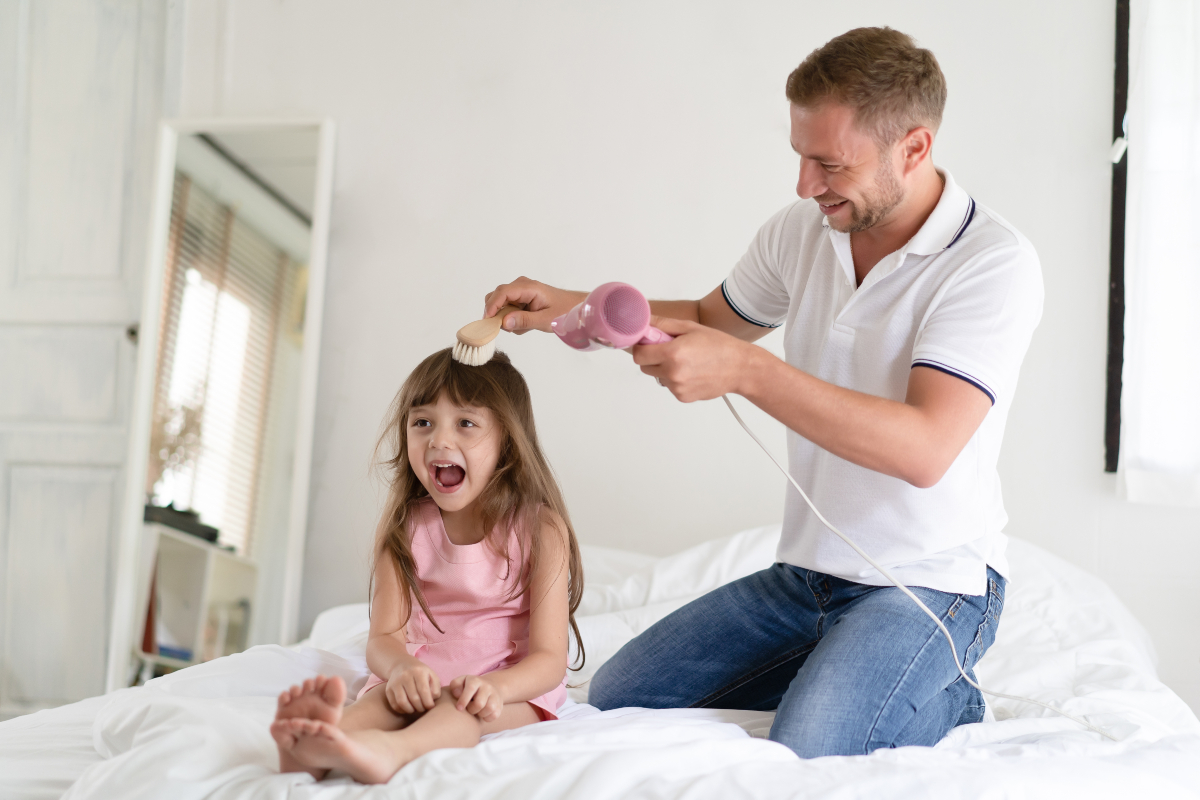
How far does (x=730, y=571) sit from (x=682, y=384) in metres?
1.00

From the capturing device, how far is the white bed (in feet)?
2.61

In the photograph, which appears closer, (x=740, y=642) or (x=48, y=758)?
(x=48, y=758)

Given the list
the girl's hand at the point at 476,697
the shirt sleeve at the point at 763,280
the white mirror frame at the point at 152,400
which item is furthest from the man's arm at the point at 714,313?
the white mirror frame at the point at 152,400

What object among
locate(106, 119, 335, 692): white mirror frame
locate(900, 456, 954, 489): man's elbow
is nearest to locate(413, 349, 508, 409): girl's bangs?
locate(900, 456, 954, 489): man's elbow

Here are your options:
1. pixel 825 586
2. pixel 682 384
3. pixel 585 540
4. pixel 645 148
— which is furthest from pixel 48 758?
pixel 645 148

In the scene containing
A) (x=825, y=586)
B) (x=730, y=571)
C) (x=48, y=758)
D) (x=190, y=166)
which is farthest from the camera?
(x=190, y=166)

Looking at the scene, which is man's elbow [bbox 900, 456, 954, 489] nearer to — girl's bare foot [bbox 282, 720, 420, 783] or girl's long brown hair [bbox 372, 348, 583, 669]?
girl's long brown hair [bbox 372, 348, 583, 669]

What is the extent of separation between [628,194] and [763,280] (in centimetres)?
91

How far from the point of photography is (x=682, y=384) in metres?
0.99

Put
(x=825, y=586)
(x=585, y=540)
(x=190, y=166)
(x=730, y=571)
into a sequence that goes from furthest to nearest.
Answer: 1. (x=190, y=166)
2. (x=585, y=540)
3. (x=730, y=571)
4. (x=825, y=586)

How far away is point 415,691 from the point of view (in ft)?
3.38

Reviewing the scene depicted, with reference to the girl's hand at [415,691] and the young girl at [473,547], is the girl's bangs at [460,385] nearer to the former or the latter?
the young girl at [473,547]

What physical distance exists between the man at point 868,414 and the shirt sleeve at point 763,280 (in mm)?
42

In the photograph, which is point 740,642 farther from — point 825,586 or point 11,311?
point 11,311
